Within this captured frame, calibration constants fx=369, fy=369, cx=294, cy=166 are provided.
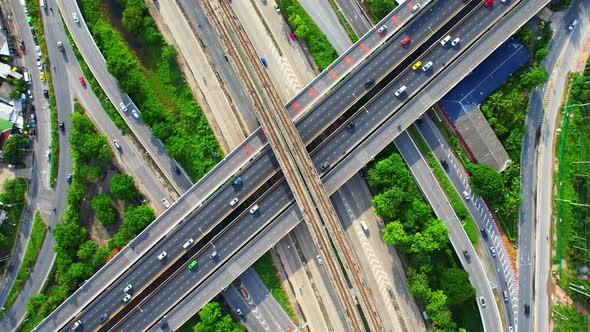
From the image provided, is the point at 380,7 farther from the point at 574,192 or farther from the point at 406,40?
the point at 574,192

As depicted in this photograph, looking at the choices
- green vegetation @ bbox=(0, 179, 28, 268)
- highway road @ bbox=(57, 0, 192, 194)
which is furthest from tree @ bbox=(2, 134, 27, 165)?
highway road @ bbox=(57, 0, 192, 194)

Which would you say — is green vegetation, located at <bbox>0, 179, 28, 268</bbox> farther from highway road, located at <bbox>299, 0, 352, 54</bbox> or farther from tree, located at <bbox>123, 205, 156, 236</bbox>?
highway road, located at <bbox>299, 0, 352, 54</bbox>

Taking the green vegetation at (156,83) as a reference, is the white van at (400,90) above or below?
below

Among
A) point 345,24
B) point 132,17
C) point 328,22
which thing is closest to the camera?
point 132,17

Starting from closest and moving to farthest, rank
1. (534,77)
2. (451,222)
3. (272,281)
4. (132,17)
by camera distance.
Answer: (534,77) → (132,17) → (451,222) → (272,281)

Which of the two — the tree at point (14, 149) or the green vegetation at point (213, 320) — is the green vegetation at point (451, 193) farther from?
the tree at point (14, 149)

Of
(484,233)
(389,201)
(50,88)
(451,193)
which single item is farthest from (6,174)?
(484,233)

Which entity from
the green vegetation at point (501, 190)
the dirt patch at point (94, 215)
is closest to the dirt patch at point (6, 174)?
the dirt patch at point (94, 215)

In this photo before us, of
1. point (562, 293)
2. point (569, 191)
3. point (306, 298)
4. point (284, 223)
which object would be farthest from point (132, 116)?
point (562, 293)
